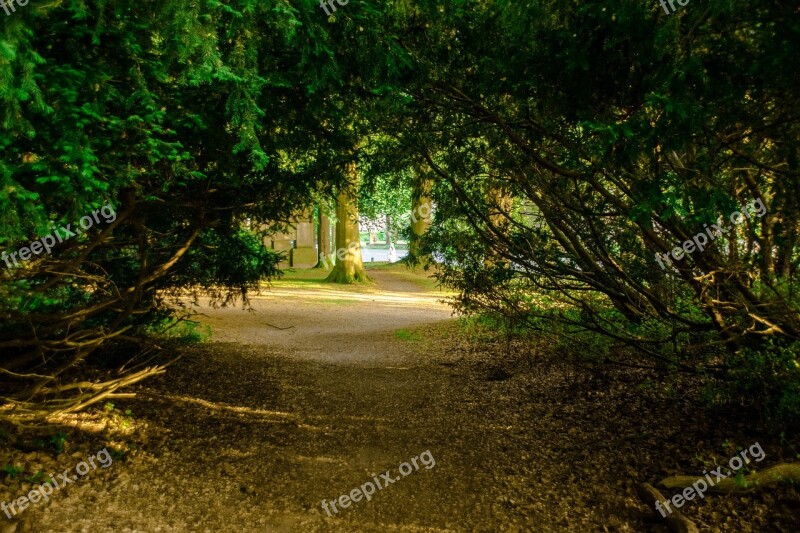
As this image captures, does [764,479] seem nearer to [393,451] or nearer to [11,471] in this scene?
[393,451]

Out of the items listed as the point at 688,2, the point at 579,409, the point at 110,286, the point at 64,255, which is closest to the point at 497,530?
the point at 579,409

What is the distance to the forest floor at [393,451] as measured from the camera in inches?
164

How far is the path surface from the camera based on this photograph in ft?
13.9

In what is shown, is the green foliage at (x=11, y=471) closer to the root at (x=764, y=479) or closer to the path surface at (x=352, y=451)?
the path surface at (x=352, y=451)

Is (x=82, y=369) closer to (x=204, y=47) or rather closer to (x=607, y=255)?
(x=204, y=47)

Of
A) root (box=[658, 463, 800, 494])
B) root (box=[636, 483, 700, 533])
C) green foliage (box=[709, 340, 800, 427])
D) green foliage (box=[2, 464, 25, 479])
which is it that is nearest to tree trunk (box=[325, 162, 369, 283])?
green foliage (box=[2, 464, 25, 479])

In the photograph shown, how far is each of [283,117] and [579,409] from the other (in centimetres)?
493

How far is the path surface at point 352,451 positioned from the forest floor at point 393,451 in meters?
0.02

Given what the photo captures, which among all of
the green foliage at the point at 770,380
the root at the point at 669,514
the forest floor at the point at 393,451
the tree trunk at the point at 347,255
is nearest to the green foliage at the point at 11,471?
the forest floor at the point at 393,451

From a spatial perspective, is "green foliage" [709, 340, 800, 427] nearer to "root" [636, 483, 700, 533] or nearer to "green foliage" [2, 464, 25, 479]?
"root" [636, 483, 700, 533]

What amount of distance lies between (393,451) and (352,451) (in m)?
0.44

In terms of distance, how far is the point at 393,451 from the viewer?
5660mm

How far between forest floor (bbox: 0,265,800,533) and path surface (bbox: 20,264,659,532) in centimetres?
2

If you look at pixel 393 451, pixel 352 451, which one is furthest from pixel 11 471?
pixel 393 451
